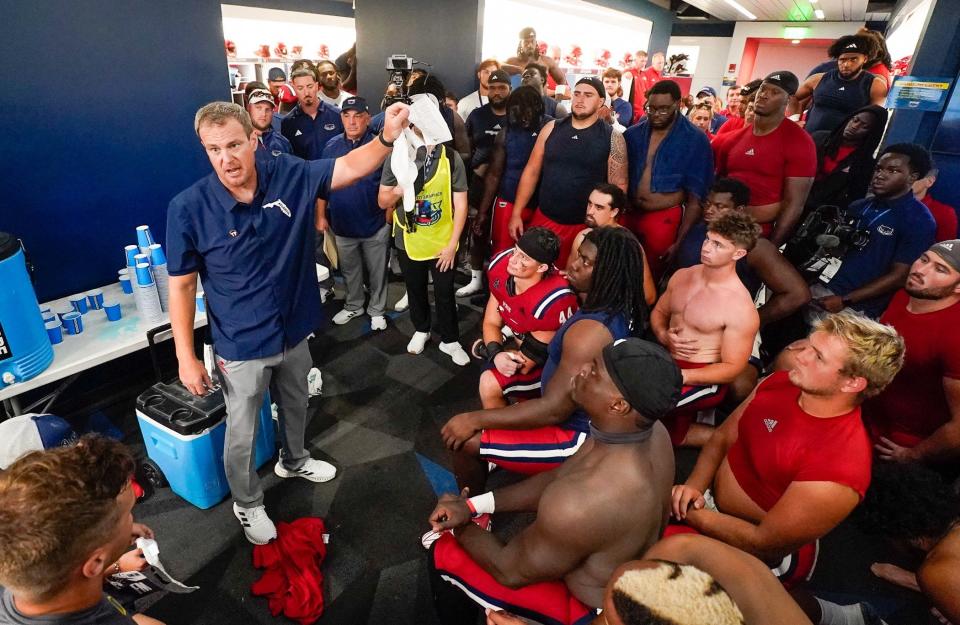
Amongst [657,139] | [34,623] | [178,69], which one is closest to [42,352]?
[34,623]

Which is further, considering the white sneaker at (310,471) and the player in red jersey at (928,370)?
the white sneaker at (310,471)

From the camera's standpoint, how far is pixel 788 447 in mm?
1688

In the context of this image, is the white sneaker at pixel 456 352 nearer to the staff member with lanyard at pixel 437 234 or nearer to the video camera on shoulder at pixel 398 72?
the staff member with lanyard at pixel 437 234

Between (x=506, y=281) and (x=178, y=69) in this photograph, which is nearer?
(x=506, y=281)

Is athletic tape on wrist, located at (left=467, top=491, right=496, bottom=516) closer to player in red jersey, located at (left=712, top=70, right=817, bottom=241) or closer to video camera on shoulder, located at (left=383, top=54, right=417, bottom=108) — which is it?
video camera on shoulder, located at (left=383, top=54, right=417, bottom=108)

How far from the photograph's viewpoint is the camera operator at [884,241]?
2.88 meters

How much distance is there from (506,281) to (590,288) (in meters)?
0.56

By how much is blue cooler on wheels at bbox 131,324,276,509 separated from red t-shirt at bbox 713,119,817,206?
3380 mm

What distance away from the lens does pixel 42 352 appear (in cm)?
213

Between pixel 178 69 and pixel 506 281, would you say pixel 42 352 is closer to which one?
pixel 178 69

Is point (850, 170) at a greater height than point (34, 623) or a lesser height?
greater

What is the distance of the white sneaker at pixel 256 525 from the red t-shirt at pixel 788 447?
1906 mm

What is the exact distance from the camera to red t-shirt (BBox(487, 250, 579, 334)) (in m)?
2.41

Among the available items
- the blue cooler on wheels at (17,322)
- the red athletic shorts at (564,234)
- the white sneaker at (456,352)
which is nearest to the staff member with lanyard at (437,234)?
the white sneaker at (456,352)
